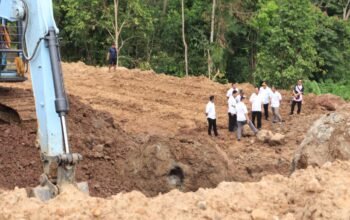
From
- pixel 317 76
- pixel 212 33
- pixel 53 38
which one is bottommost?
pixel 317 76

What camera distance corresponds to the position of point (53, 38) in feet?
→ 29.0

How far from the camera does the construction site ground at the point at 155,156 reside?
6.84 meters

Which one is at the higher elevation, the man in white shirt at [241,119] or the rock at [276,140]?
the man in white shirt at [241,119]

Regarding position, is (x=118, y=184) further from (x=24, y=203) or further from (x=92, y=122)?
(x=24, y=203)

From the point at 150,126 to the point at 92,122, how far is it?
5544 mm

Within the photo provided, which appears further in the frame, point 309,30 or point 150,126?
point 309,30

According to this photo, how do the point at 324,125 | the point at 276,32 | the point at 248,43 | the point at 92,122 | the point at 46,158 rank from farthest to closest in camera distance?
1. the point at 248,43
2. the point at 276,32
3. the point at 92,122
4. the point at 324,125
5. the point at 46,158

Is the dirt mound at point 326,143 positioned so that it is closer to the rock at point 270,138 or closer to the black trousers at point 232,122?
the rock at point 270,138

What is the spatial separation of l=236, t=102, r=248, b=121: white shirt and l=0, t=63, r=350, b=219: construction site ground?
0.75 m

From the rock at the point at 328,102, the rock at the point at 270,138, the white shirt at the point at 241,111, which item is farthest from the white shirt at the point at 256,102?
the rock at the point at 328,102

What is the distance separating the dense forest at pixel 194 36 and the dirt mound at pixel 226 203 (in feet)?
83.3

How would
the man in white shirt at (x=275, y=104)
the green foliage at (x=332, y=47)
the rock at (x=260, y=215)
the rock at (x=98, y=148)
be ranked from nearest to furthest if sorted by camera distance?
the rock at (x=260, y=215)
the rock at (x=98, y=148)
the man in white shirt at (x=275, y=104)
the green foliage at (x=332, y=47)

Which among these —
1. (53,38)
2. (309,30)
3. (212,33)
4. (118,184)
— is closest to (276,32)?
(309,30)

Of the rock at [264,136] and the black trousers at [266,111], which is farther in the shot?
the black trousers at [266,111]
